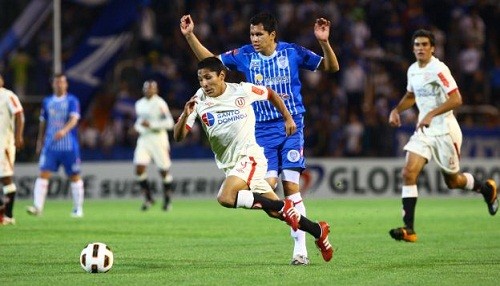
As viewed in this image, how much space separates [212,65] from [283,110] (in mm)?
779

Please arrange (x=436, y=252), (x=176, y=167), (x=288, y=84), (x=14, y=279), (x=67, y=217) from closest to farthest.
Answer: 1. (x=14, y=279)
2. (x=288, y=84)
3. (x=436, y=252)
4. (x=67, y=217)
5. (x=176, y=167)

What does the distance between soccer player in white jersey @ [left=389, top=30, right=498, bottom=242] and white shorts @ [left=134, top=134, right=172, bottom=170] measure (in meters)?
8.78

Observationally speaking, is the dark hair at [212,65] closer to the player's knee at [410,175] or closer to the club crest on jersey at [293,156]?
→ the club crest on jersey at [293,156]

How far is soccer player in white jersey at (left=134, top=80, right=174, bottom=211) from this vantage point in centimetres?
2088

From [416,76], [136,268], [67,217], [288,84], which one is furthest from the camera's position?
[67,217]

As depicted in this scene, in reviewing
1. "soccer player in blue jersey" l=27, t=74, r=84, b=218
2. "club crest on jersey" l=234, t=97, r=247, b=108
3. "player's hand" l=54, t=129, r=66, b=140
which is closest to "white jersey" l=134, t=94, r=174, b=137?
"soccer player in blue jersey" l=27, t=74, r=84, b=218

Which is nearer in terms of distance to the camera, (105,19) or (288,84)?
(288,84)

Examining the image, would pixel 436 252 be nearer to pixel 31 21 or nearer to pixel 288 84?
pixel 288 84

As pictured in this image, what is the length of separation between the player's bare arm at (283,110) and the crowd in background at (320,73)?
564 inches

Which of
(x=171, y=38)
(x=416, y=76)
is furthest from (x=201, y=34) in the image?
(x=416, y=76)

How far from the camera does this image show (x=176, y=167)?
2402 centimetres

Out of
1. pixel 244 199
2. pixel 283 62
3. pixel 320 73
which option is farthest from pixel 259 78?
pixel 320 73

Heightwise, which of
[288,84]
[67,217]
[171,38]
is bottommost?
[67,217]

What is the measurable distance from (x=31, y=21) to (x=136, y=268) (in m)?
16.3
